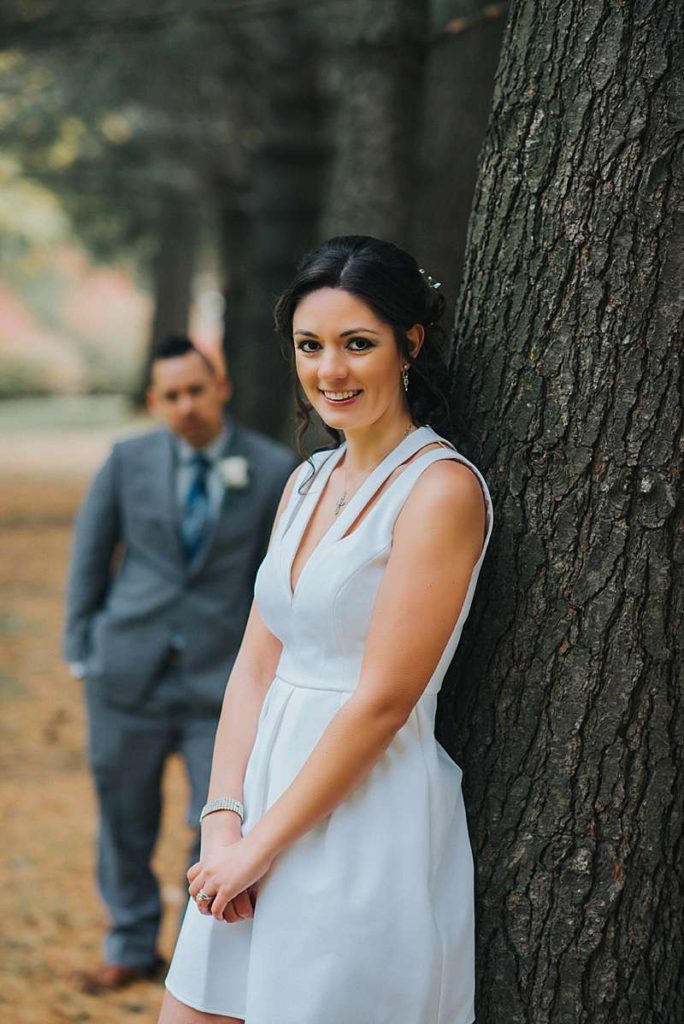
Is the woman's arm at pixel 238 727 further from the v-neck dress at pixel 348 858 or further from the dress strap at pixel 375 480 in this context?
the dress strap at pixel 375 480

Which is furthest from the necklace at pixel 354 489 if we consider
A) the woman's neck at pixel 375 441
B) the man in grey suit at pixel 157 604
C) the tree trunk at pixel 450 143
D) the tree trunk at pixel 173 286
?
the tree trunk at pixel 173 286

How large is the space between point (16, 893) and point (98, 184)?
17057 millimetres

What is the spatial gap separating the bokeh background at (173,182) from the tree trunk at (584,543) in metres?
2.16

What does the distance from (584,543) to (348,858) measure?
2.54ft

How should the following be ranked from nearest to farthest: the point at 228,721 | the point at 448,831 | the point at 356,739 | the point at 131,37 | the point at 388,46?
the point at 356,739 < the point at 448,831 < the point at 228,721 < the point at 388,46 < the point at 131,37

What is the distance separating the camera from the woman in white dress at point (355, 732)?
2297 mm

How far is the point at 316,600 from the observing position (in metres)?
2.40

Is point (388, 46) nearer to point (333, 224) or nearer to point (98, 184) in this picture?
point (333, 224)

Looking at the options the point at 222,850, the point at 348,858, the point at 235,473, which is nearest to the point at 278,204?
the point at 235,473

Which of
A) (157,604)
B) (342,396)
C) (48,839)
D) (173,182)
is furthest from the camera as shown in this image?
(173,182)

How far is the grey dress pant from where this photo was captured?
15.2 feet

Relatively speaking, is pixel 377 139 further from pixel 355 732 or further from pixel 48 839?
pixel 355 732

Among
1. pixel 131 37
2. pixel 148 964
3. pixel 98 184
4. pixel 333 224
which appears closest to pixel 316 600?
pixel 148 964

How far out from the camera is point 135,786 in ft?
15.4
